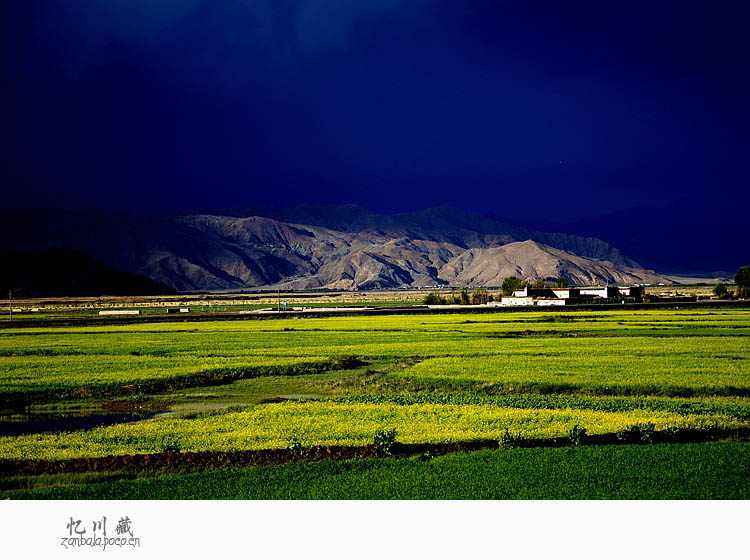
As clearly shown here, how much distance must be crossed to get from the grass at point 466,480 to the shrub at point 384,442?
25.1 inches

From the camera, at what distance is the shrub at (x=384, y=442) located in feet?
56.7

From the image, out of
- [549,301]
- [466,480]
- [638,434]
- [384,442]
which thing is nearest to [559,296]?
[549,301]

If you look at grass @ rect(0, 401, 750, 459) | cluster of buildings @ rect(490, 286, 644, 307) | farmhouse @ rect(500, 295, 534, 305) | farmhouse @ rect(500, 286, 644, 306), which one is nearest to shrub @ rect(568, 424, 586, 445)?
grass @ rect(0, 401, 750, 459)

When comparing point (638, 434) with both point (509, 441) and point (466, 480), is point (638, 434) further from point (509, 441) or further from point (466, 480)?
point (466, 480)

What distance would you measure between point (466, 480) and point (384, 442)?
3.09 meters

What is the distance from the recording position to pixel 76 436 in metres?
19.9

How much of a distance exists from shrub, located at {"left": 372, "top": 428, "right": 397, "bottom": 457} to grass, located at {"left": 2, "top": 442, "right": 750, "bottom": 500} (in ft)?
2.09

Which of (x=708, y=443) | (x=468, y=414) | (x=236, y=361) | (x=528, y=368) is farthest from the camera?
(x=236, y=361)

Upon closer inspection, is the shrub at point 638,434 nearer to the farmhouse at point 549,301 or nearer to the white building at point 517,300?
the farmhouse at point 549,301

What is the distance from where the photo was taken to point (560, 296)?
116188mm

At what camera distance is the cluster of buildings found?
4281 inches
